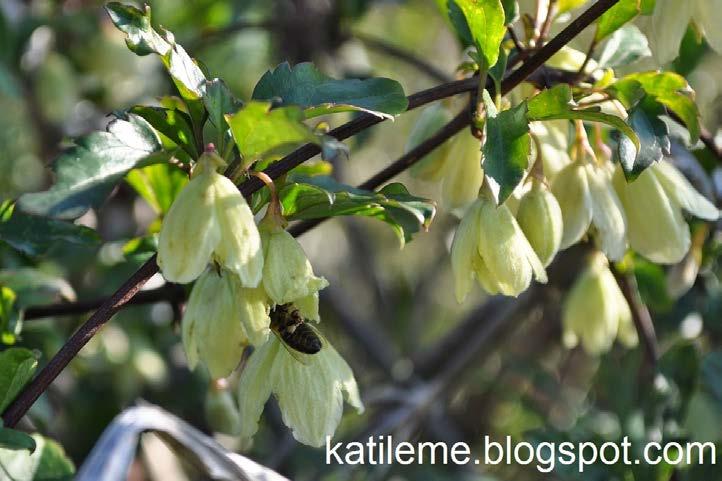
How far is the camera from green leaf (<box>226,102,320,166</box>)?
66cm

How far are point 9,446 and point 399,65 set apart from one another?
203 centimetres

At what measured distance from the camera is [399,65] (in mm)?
2609

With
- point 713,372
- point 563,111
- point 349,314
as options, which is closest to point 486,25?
point 563,111

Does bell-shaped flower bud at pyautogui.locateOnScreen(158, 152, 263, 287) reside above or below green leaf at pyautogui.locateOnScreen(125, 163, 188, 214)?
above

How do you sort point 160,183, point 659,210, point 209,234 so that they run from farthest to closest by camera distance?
point 160,183 → point 659,210 → point 209,234

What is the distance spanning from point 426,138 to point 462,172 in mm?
78

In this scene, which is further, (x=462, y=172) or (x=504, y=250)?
(x=462, y=172)

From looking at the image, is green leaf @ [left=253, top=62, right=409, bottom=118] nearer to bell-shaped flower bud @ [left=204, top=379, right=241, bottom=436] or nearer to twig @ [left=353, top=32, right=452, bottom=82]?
bell-shaped flower bud @ [left=204, top=379, right=241, bottom=436]

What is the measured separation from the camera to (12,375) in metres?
0.78

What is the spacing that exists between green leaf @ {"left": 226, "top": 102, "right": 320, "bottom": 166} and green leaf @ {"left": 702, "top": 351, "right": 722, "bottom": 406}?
791mm

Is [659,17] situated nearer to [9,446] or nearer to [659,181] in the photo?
[659,181]

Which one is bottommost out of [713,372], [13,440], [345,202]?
[713,372]

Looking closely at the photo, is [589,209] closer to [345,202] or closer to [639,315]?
[345,202]

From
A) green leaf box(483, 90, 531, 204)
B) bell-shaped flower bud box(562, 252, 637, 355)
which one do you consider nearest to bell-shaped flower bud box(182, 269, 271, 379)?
green leaf box(483, 90, 531, 204)
